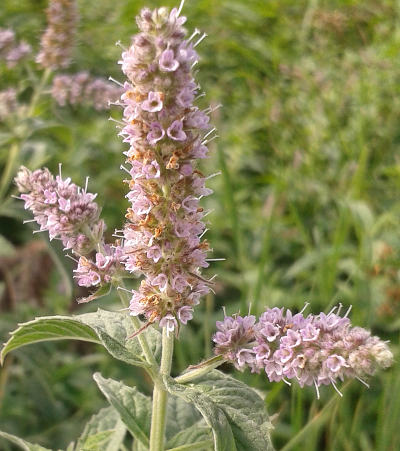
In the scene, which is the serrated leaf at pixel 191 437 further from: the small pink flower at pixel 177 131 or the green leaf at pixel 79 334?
the small pink flower at pixel 177 131

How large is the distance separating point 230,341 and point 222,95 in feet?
11.6

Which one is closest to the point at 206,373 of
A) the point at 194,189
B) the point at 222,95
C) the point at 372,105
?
the point at 194,189

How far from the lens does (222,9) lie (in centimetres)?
468

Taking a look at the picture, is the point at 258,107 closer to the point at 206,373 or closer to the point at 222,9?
the point at 222,9

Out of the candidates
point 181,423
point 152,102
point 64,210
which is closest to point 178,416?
point 181,423

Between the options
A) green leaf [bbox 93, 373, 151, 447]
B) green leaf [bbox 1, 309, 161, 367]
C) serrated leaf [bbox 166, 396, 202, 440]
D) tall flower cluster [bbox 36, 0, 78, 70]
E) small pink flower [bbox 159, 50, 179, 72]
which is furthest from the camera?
tall flower cluster [bbox 36, 0, 78, 70]

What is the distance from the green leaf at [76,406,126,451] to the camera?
69.4 inches

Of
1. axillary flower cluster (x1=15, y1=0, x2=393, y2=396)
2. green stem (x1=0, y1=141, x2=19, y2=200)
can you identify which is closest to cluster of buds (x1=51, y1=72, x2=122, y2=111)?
green stem (x1=0, y1=141, x2=19, y2=200)

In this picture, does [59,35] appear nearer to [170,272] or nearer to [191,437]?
[170,272]

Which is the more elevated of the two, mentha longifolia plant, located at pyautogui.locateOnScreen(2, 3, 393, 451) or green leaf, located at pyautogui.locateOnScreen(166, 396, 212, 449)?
mentha longifolia plant, located at pyautogui.locateOnScreen(2, 3, 393, 451)

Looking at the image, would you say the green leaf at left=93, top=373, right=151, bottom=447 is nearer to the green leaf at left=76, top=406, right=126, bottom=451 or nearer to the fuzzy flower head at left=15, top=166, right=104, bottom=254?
the green leaf at left=76, top=406, right=126, bottom=451

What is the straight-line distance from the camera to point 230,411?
58.0 inches

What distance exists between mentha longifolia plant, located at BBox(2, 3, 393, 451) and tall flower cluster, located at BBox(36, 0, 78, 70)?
1492 millimetres

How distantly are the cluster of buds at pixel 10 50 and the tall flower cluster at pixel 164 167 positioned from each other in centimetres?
183
